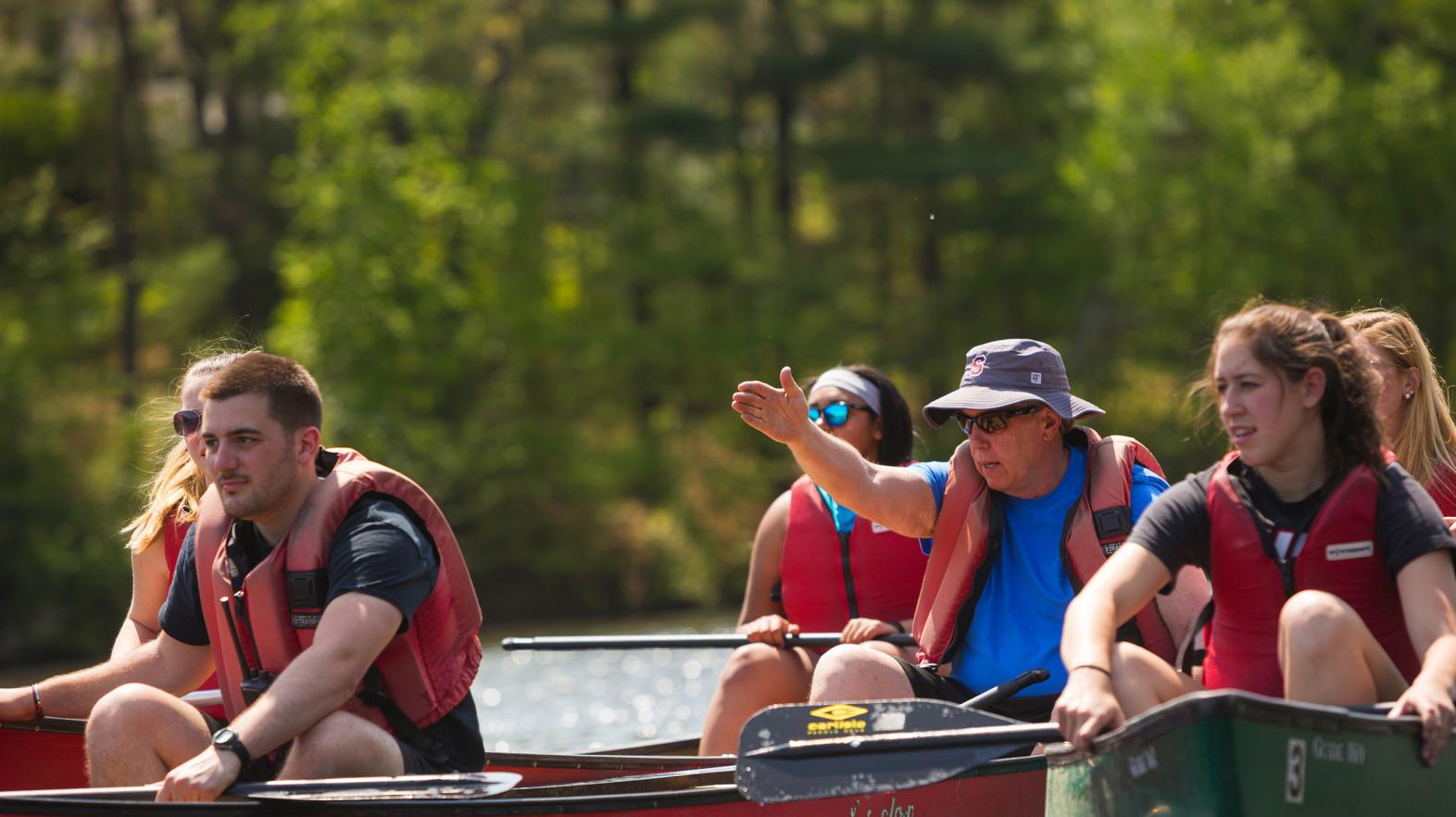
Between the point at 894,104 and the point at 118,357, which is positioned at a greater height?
the point at 894,104

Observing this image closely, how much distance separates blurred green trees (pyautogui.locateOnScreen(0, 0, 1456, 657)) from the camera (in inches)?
770

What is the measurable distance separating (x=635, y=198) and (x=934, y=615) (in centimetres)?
2001

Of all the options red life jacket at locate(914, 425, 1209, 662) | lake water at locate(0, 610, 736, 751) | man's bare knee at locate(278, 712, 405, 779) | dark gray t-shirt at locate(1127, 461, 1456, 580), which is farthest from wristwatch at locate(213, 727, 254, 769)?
lake water at locate(0, 610, 736, 751)

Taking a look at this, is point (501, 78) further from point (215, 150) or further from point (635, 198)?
point (215, 150)

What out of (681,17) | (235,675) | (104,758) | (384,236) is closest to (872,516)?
(235,675)

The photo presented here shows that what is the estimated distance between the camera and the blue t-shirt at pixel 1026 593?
14.6 feet

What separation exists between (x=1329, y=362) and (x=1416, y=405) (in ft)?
5.40

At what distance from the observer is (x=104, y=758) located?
159 inches

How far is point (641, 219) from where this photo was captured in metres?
23.7

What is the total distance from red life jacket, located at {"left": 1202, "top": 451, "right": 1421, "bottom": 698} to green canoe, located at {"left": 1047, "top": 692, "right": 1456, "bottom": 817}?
0.24 m

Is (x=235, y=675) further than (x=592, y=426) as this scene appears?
No

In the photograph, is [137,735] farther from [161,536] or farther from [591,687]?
[591,687]

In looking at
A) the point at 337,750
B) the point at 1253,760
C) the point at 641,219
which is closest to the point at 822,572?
the point at 337,750

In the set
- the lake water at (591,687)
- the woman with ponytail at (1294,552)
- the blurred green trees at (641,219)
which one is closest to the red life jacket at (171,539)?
the woman with ponytail at (1294,552)
